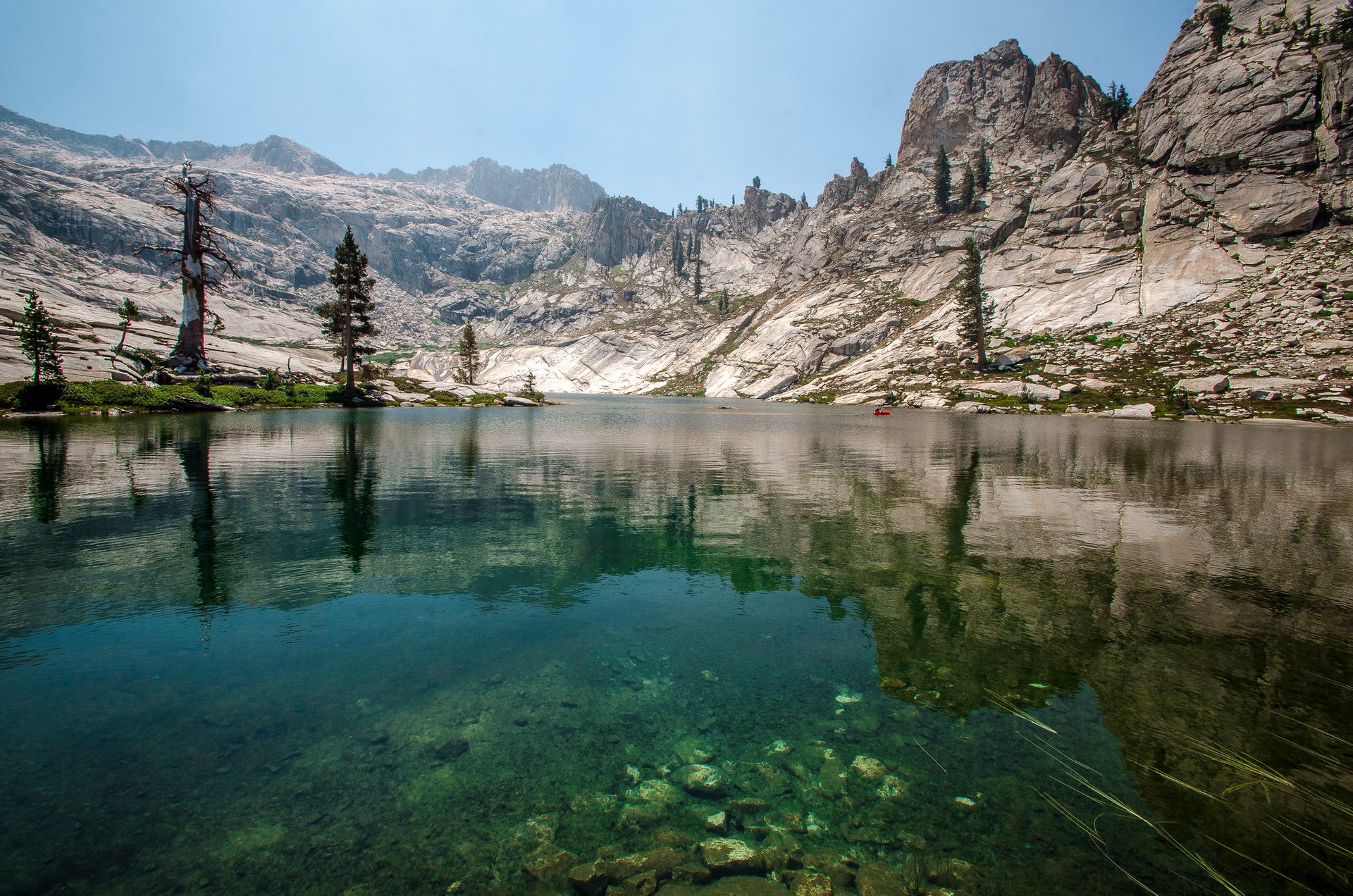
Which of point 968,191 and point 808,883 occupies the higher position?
point 968,191

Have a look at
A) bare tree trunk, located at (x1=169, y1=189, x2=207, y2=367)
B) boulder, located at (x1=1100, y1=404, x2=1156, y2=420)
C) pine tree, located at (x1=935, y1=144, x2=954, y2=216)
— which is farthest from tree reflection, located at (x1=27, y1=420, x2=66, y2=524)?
pine tree, located at (x1=935, y1=144, x2=954, y2=216)

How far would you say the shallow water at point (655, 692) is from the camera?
4984mm

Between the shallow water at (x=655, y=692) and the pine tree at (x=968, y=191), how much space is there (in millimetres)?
160085

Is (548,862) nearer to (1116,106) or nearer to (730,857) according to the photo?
(730,857)

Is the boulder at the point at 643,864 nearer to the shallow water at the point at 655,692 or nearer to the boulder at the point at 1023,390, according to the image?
the shallow water at the point at 655,692

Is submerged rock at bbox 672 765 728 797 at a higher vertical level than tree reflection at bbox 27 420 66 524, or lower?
lower

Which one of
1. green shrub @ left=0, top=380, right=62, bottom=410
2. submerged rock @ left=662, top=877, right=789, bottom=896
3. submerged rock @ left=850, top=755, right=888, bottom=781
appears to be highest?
green shrub @ left=0, top=380, right=62, bottom=410

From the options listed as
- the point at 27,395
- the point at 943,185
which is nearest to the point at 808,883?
the point at 27,395

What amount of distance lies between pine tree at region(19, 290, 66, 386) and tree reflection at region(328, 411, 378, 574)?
35.7 m

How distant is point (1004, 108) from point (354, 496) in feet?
746

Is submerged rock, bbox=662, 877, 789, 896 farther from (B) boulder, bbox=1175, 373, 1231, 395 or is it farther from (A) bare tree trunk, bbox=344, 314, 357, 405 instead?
(B) boulder, bbox=1175, 373, 1231, 395

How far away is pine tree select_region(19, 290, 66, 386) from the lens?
4562 centimetres

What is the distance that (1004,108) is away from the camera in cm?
17725

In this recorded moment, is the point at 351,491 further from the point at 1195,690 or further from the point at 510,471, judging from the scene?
the point at 1195,690
